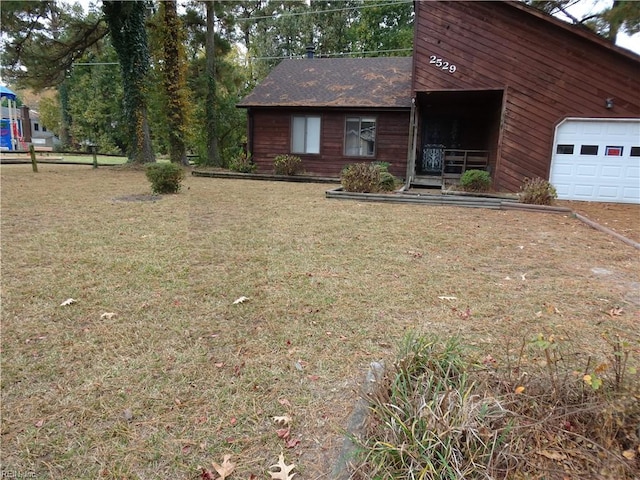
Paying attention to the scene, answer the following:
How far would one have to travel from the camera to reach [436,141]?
48.9ft

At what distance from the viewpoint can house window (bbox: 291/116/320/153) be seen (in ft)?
49.5

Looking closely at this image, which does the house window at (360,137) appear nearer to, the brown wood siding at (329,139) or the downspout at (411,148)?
the brown wood siding at (329,139)

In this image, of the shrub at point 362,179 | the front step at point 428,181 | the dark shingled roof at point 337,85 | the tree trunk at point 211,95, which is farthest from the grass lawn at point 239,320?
the tree trunk at point 211,95

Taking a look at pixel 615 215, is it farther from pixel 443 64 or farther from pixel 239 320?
pixel 239 320

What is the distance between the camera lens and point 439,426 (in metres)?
1.51

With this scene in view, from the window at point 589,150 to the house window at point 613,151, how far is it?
238 millimetres

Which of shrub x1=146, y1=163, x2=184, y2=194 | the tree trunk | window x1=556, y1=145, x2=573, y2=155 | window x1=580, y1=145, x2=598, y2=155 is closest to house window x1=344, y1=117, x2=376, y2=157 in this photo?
window x1=556, y1=145, x2=573, y2=155

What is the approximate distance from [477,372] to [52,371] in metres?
2.34

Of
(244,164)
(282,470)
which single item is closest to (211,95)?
(244,164)

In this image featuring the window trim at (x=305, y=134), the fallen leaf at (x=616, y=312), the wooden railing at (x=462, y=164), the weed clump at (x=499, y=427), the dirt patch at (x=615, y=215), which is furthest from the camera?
the window trim at (x=305, y=134)

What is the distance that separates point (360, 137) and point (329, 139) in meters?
1.15

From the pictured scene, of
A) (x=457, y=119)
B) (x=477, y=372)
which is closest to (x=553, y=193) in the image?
(x=457, y=119)

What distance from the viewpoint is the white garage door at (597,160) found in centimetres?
1030

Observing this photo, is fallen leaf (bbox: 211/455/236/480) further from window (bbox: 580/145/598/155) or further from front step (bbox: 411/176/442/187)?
front step (bbox: 411/176/442/187)
